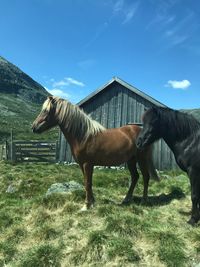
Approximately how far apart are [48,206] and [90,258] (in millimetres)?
2783

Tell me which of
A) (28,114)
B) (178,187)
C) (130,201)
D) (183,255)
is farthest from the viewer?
(28,114)

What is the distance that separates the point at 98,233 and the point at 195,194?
2393 millimetres

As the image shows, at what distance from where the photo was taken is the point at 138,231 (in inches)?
331

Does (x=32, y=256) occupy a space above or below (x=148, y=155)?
below

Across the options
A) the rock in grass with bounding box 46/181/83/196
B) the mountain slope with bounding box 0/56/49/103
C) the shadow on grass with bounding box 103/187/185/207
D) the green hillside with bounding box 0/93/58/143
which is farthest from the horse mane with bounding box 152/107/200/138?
the mountain slope with bounding box 0/56/49/103

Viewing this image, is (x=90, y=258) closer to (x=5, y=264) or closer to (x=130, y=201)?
(x=5, y=264)

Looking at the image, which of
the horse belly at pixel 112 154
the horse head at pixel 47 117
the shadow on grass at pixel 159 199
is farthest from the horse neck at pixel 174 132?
the horse head at pixel 47 117

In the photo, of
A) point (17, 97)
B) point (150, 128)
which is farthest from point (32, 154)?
point (17, 97)

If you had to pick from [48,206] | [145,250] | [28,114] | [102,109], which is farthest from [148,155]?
[28,114]

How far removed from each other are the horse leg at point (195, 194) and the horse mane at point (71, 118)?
2915mm

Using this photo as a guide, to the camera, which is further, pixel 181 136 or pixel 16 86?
pixel 16 86

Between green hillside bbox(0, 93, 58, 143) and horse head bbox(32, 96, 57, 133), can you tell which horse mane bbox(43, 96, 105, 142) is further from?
green hillside bbox(0, 93, 58, 143)

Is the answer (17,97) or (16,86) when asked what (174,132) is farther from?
(16,86)

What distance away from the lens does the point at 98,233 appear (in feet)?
26.7
